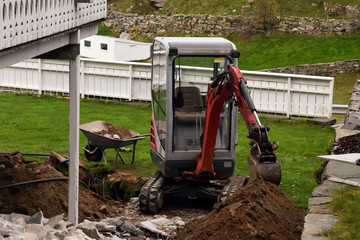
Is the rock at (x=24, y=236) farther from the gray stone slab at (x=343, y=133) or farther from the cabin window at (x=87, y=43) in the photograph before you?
the cabin window at (x=87, y=43)

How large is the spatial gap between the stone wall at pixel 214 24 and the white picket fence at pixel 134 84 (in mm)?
17227

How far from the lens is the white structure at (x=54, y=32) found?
25.8ft

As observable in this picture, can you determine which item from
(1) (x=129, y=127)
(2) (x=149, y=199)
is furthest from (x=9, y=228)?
(1) (x=129, y=127)

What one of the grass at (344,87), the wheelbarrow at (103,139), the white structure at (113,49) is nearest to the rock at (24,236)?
the wheelbarrow at (103,139)

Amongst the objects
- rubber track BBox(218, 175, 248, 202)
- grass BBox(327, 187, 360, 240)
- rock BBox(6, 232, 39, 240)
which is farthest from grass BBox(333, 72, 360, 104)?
rock BBox(6, 232, 39, 240)

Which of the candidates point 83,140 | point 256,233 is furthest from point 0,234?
point 83,140

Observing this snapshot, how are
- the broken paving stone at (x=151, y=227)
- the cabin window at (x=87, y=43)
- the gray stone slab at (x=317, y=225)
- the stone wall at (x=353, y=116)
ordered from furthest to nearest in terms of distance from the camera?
the cabin window at (x=87, y=43)
the stone wall at (x=353, y=116)
the broken paving stone at (x=151, y=227)
the gray stone slab at (x=317, y=225)

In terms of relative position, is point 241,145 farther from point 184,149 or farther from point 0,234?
point 0,234

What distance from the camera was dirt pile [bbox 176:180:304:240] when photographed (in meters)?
8.34

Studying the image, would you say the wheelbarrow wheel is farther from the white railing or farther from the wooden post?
the white railing

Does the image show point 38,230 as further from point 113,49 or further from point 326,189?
point 113,49

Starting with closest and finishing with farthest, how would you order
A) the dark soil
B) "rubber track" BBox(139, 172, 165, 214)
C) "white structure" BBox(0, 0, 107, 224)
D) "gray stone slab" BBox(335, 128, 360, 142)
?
"white structure" BBox(0, 0, 107, 224) < the dark soil < "rubber track" BBox(139, 172, 165, 214) < "gray stone slab" BBox(335, 128, 360, 142)

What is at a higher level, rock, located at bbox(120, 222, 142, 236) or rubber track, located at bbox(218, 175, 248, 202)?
rubber track, located at bbox(218, 175, 248, 202)

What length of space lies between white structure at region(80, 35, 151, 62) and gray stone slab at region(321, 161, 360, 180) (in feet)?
79.1
